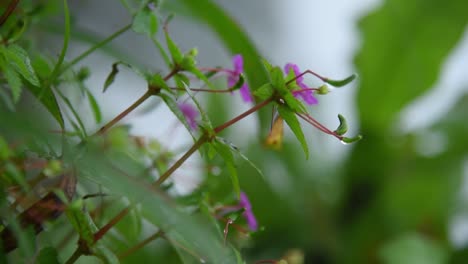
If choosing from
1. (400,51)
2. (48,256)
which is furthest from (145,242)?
(400,51)

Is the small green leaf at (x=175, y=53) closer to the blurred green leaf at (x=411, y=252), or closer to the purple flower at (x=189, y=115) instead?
the purple flower at (x=189, y=115)

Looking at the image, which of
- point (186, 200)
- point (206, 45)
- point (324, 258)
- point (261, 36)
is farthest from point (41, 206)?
point (261, 36)

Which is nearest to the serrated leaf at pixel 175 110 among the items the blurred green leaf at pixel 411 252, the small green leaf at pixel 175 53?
the small green leaf at pixel 175 53

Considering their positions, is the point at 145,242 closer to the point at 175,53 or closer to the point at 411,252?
the point at 175,53

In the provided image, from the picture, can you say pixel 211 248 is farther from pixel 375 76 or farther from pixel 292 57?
pixel 292 57

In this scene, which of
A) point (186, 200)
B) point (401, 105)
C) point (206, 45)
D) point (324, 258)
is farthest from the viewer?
point (206, 45)

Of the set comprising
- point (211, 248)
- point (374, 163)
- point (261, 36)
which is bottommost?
point (211, 248)

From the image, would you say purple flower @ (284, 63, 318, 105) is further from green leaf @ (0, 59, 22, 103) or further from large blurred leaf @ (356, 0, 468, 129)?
large blurred leaf @ (356, 0, 468, 129)
